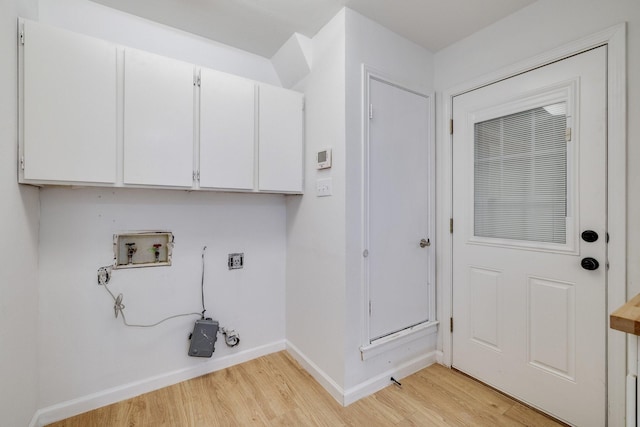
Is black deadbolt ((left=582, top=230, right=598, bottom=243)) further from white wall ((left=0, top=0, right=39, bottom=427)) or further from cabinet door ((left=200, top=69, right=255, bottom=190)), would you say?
white wall ((left=0, top=0, right=39, bottom=427))

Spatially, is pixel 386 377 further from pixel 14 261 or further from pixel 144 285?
pixel 14 261

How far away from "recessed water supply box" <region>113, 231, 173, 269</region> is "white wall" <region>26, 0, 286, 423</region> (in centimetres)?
4

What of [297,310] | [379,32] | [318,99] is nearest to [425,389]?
[297,310]

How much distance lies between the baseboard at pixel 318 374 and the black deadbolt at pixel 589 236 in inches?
66.2

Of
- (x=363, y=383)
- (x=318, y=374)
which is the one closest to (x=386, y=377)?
(x=363, y=383)

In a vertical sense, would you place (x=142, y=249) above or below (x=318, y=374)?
above

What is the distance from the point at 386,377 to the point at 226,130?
2.06m

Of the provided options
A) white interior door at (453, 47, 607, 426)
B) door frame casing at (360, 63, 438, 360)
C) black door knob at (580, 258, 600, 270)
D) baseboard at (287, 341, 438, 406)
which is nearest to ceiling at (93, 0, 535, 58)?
door frame casing at (360, 63, 438, 360)

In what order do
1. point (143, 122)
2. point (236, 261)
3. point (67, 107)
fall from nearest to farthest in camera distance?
point (67, 107), point (143, 122), point (236, 261)

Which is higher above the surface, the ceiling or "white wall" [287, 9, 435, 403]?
the ceiling

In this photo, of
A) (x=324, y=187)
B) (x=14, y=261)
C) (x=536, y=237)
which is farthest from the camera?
(x=324, y=187)

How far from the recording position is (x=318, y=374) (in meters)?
1.98

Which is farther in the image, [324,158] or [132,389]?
A: [324,158]

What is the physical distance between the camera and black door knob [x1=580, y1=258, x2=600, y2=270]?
1478 millimetres
